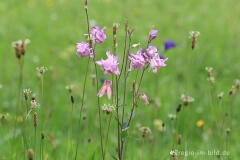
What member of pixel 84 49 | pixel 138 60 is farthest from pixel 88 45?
pixel 138 60

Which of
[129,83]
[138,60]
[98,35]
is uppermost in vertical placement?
[129,83]

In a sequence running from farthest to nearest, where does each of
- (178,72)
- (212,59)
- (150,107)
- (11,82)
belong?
(212,59) < (178,72) < (11,82) < (150,107)

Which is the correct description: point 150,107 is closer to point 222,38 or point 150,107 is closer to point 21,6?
point 222,38

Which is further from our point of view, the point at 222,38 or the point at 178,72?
the point at 222,38

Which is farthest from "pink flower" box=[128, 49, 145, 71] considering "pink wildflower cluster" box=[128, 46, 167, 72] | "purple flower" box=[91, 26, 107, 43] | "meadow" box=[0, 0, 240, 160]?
"meadow" box=[0, 0, 240, 160]

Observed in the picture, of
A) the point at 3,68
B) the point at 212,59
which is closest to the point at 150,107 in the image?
the point at 212,59

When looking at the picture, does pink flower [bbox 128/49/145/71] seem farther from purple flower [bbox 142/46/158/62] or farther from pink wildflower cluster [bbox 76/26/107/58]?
pink wildflower cluster [bbox 76/26/107/58]

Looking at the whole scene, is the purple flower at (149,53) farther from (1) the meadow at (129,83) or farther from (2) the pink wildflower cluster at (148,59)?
(1) the meadow at (129,83)

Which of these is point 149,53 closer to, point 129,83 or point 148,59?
point 148,59
